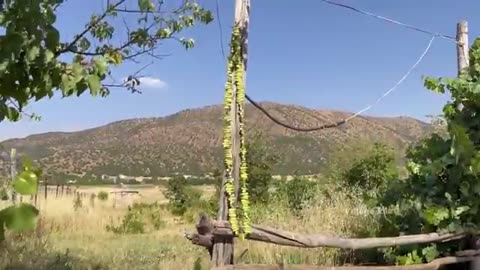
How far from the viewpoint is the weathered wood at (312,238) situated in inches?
131

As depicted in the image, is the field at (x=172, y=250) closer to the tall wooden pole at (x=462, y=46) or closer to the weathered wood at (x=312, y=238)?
the weathered wood at (x=312, y=238)

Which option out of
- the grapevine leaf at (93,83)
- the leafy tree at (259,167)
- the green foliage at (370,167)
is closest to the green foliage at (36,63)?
→ the grapevine leaf at (93,83)

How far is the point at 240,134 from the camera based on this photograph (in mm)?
3412

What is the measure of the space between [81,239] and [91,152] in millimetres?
38030

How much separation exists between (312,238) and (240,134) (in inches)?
33.8

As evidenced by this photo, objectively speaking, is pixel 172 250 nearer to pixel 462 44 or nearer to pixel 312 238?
pixel 312 238

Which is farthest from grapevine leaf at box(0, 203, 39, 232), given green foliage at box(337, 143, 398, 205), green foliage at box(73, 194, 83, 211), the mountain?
the mountain

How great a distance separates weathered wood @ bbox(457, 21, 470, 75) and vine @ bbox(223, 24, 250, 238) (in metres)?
2.52

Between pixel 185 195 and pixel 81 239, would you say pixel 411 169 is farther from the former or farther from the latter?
pixel 185 195

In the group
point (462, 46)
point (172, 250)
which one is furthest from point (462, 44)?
point (172, 250)

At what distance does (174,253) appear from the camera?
7496mm

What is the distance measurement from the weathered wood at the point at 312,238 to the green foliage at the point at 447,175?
0.13 metres

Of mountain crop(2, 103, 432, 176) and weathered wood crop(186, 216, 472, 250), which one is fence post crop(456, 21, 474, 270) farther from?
mountain crop(2, 103, 432, 176)

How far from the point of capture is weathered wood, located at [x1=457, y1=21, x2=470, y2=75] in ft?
16.4
